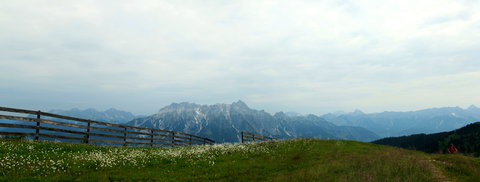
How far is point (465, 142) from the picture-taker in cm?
16688

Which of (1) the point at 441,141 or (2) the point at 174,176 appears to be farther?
(1) the point at 441,141

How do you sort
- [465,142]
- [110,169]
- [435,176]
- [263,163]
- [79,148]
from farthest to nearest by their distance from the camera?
1. [465,142]
2. [79,148]
3. [263,163]
4. [110,169]
5. [435,176]

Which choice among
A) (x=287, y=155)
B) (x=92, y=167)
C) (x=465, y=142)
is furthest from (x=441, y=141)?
(x=92, y=167)

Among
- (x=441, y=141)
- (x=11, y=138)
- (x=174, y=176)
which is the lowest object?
(x=441, y=141)

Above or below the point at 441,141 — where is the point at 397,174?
above

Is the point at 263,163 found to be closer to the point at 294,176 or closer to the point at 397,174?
the point at 294,176

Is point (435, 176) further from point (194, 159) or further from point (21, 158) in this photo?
point (21, 158)

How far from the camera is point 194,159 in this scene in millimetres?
19766

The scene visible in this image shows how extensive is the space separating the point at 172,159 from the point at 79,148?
283 inches

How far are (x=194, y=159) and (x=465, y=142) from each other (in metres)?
195

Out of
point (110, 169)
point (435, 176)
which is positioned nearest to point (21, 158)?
point (110, 169)

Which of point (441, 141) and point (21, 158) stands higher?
point (21, 158)

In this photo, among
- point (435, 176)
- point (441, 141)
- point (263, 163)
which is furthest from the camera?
point (441, 141)

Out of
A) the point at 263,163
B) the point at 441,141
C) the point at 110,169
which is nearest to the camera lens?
the point at 110,169
